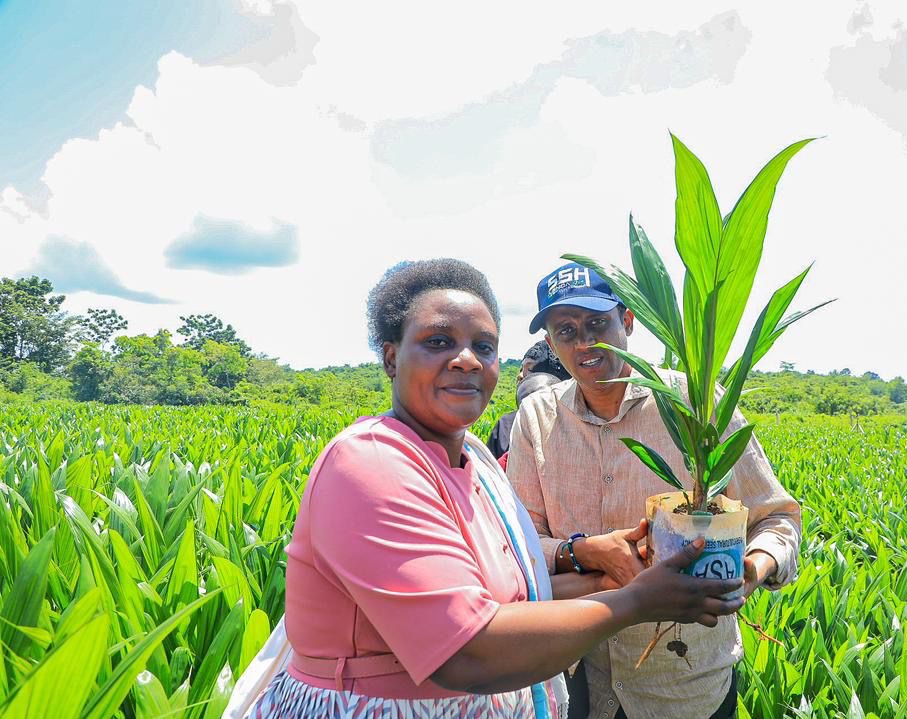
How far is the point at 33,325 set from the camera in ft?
168

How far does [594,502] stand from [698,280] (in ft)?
2.57

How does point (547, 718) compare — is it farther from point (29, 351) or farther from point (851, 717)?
point (29, 351)

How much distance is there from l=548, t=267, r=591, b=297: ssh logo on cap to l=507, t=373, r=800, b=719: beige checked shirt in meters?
0.32

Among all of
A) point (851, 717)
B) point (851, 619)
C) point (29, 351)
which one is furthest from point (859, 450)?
point (29, 351)

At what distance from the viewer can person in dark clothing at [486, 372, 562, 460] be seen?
10.1ft

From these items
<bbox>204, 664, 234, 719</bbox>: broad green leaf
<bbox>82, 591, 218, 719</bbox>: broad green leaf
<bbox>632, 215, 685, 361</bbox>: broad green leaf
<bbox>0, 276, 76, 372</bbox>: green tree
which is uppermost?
<bbox>0, 276, 76, 372</bbox>: green tree

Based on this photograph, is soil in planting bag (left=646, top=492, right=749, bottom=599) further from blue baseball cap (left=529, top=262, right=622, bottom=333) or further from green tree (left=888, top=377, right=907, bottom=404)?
green tree (left=888, top=377, right=907, bottom=404)

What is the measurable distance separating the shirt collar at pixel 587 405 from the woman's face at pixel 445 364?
66 cm

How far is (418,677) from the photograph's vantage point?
0.90 meters

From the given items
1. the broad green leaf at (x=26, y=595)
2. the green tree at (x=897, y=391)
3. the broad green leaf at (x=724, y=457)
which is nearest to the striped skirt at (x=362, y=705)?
the broad green leaf at (x=724, y=457)

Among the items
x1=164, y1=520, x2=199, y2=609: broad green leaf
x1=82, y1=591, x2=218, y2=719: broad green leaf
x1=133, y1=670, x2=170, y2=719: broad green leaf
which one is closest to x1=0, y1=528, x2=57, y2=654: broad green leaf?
x1=164, y1=520, x2=199, y2=609: broad green leaf

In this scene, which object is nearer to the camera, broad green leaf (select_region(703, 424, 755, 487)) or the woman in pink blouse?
the woman in pink blouse

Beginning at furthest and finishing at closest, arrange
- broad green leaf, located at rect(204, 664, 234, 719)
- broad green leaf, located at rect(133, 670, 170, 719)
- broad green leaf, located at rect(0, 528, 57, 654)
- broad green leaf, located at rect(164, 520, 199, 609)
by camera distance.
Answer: broad green leaf, located at rect(164, 520, 199, 609) → broad green leaf, located at rect(0, 528, 57, 654) → broad green leaf, located at rect(204, 664, 234, 719) → broad green leaf, located at rect(133, 670, 170, 719)

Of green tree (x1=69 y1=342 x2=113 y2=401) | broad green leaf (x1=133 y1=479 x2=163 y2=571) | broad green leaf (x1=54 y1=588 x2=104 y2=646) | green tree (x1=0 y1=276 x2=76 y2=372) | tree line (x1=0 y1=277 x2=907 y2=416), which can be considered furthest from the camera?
green tree (x1=0 y1=276 x2=76 y2=372)
